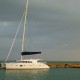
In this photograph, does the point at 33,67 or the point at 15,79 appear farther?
the point at 33,67

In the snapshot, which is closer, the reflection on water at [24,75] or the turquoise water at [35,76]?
the reflection on water at [24,75]

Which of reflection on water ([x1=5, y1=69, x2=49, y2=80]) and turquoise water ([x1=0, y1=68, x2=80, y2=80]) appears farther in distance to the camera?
turquoise water ([x1=0, y1=68, x2=80, y2=80])

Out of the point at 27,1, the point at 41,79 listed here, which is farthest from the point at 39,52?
the point at 41,79

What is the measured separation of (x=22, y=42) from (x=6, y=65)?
6.52m

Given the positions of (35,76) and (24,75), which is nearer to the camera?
(35,76)

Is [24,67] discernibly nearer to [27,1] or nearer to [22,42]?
[22,42]

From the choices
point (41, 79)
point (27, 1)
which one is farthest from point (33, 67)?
point (41, 79)

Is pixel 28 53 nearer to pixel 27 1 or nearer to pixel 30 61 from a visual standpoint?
pixel 30 61

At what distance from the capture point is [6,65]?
→ 2657 inches

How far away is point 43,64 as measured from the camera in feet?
229

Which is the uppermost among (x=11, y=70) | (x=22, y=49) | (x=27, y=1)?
(x=27, y=1)

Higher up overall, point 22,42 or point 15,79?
point 22,42

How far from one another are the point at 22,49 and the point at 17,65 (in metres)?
3.81

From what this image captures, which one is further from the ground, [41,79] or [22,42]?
[22,42]
